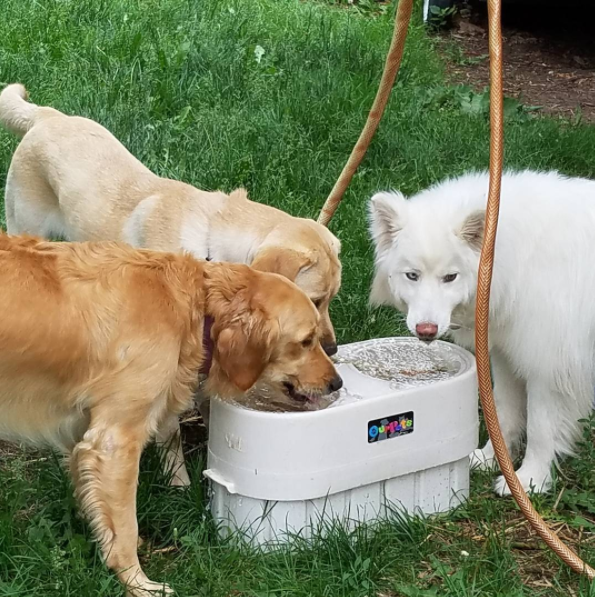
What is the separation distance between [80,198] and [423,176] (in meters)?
2.73

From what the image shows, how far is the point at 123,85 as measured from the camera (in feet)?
21.9

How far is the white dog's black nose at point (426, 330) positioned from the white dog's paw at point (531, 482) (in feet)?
2.46

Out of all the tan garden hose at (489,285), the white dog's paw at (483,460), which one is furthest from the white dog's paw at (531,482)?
the tan garden hose at (489,285)

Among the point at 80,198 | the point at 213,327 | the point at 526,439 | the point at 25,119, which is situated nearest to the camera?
the point at 213,327

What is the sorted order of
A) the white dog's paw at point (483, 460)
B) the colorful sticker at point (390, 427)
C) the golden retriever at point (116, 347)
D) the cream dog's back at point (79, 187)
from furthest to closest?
the cream dog's back at point (79, 187) → the white dog's paw at point (483, 460) → the colorful sticker at point (390, 427) → the golden retriever at point (116, 347)

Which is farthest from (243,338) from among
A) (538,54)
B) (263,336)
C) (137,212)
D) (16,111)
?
(538,54)

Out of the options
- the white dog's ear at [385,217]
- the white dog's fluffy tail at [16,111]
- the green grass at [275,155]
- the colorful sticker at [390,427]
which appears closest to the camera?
the green grass at [275,155]

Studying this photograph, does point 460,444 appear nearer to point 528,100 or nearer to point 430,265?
point 430,265

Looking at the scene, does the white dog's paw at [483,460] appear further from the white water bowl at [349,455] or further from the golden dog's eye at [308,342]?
the golden dog's eye at [308,342]

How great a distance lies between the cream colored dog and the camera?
12.1 feet

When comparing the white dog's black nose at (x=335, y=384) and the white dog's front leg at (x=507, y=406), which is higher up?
the white dog's black nose at (x=335, y=384)

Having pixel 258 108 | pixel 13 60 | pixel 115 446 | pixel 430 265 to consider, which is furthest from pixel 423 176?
pixel 115 446

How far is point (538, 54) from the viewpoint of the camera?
34.7 feet

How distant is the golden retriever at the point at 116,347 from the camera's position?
2854mm
